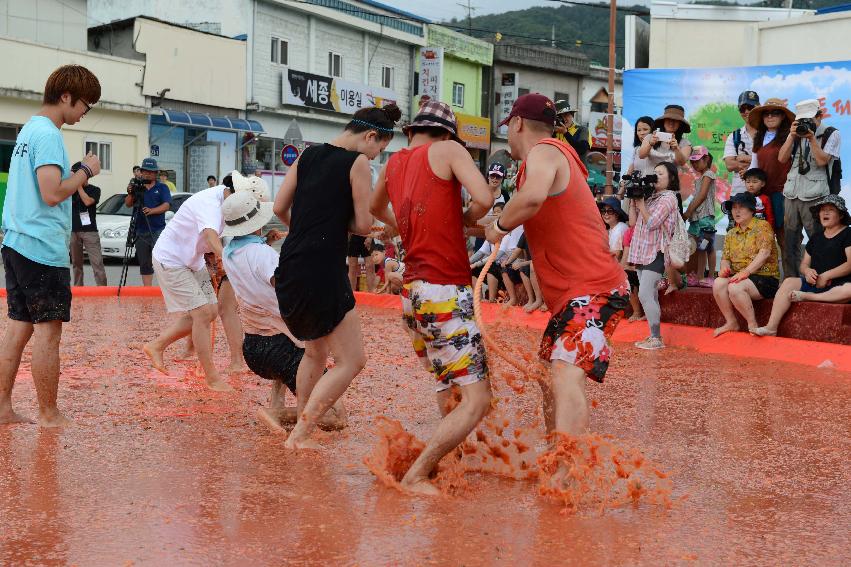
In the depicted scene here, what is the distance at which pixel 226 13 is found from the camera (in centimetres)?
3631

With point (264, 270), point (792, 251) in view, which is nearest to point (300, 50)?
point (792, 251)

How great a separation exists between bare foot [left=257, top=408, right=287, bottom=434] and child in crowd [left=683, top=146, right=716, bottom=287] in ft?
21.7

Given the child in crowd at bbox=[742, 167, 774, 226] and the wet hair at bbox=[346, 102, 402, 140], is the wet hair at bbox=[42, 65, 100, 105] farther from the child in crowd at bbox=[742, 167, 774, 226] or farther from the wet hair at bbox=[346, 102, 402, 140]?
the child in crowd at bbox=[742, 167, 774, 226]

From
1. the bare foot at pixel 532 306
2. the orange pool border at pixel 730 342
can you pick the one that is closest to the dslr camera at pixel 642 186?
the orange pool border at pixel 730 342

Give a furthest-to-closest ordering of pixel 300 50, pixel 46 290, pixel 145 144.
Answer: pixel 300 50 < pixel 145 144 < pixel 46 290

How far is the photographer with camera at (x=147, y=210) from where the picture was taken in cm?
1431

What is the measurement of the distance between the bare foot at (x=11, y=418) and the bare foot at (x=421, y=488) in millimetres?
2656

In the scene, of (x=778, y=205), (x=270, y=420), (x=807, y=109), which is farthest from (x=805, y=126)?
(x=270, y=420)

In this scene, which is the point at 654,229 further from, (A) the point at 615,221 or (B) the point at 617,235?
(A) the point at 615,221

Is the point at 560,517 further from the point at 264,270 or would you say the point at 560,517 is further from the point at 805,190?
the point at 805,190

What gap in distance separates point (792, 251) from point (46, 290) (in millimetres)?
7692

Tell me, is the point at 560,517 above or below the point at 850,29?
below

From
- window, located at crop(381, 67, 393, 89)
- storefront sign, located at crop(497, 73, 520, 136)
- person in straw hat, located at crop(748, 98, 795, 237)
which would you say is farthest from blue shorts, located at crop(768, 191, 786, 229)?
storefront sign, located at crop(497, 73, 520, 136)

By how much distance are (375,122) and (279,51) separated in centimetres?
3402
